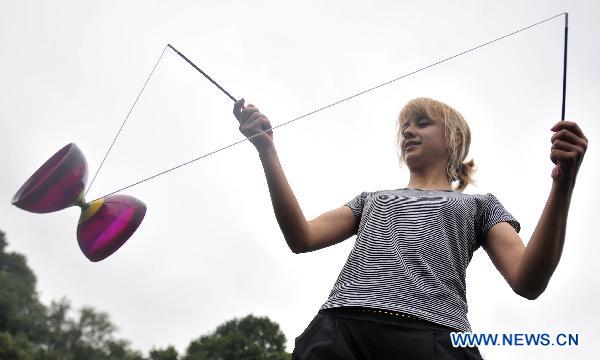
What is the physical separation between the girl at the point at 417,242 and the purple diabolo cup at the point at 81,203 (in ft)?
2.62

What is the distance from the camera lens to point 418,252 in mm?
2027

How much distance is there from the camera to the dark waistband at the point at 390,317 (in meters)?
1.88

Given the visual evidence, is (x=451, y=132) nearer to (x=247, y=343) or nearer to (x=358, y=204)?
(x=358, y=204)

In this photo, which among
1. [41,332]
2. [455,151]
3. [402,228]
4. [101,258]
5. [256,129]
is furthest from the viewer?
[41,332]

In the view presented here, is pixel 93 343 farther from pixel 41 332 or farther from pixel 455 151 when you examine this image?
pixel 455 151

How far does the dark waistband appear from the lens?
6.16 feet

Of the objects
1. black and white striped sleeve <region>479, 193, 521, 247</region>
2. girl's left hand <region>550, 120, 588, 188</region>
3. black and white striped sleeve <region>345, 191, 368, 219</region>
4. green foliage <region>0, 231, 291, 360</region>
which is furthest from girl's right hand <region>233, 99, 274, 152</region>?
green foliage <region>0, 231, 291, 360</region>

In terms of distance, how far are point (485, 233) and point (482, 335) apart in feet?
1.24

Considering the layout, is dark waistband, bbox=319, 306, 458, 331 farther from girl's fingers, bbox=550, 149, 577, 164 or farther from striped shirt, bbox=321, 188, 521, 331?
girl's fingers, bbox=550, 149, 577, 164

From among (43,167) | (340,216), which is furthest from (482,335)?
(43,167)

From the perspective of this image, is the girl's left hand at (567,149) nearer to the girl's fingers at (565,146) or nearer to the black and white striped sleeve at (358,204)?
the girl's fingers at (565,146)

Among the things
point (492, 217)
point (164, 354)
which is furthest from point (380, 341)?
point (164, 354)

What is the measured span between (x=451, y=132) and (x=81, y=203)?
165 centimetres

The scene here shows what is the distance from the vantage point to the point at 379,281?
1.98 metres
